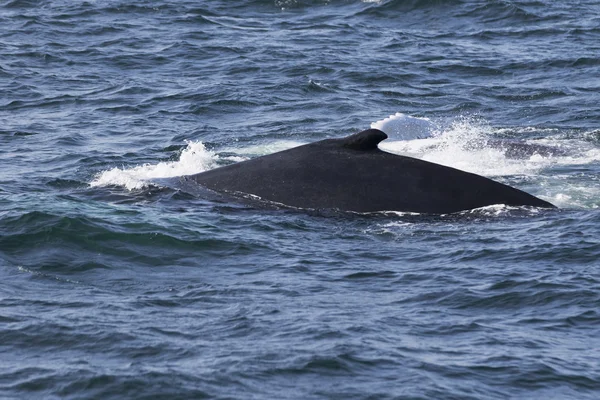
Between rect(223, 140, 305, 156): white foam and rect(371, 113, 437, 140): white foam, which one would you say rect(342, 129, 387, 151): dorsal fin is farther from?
rect(223, 140, 305, 156): white foam

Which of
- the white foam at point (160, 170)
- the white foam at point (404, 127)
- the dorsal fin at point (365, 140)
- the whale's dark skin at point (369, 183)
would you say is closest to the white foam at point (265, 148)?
the white foam at point (160, 170)

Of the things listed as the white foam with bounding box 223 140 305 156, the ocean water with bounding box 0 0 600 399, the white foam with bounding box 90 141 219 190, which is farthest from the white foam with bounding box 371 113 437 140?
the white foam with bounding box 90 141 219 190

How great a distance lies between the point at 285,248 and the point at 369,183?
1.38 m

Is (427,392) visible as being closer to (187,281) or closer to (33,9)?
(187,281)

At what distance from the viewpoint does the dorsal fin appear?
12945mm

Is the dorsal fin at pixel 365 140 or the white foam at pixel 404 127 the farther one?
the white foam at pixel 404 127

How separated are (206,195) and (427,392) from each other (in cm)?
598

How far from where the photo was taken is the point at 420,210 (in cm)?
1274

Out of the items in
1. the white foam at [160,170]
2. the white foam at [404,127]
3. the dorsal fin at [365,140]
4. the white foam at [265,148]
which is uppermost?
the dorsal fin at [365,140]

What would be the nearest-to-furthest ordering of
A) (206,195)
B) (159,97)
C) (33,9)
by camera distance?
(206,195)
(159,97)
(33,9)

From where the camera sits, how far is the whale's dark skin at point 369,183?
1278cm

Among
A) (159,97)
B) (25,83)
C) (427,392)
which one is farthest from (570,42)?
(427,392)

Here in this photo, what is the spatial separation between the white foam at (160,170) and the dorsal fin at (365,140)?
3004mm

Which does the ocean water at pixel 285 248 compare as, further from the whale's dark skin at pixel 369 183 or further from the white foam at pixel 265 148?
the whale's dark skin at pixel 369 183
